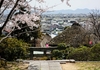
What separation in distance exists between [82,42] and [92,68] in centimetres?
1690

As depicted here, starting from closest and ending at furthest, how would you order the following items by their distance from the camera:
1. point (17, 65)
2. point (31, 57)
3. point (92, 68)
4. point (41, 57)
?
point (92, 68) < point (17, 65) < point (31, 57) < point (41, 57)

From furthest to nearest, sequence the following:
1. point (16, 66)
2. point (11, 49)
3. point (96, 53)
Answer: point (96, 53)
point (11, 49)
point (16, 66)

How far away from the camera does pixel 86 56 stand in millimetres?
11852

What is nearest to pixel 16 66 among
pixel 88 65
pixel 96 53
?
pixel 88 65

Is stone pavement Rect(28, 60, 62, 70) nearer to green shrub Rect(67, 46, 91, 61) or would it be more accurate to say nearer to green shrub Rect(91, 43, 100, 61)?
green shrub Rect(67, 46, 91, 61)

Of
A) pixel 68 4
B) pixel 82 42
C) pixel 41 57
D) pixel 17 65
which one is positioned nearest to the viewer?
pixel 68 4

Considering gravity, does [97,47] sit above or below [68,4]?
below

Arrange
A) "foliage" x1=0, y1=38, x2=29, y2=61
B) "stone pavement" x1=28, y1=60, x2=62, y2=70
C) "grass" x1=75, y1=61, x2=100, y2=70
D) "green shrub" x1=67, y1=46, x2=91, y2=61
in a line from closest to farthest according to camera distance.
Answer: "stone pavement" x1=28, y1=60, x2=62, y2=70 < "grass" x1=75, y1=61, x2=100, y2=70 < "foliage" x1=0, y1=38, x2=29, y2=61 < "green shrub" x1=67, y1=46, x2=91, y2=61

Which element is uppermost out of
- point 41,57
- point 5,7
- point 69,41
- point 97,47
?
point 5,7

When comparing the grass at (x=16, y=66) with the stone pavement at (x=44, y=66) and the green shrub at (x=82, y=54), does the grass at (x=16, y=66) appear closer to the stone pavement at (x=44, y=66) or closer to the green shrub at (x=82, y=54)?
the stone pavement at (x=44, y=66)

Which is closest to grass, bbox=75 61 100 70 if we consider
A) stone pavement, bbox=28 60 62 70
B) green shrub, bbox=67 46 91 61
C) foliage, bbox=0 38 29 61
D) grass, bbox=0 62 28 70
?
stone pavement, bbox=28 60 62 70

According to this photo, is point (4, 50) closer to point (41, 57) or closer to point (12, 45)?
point (12, 45)

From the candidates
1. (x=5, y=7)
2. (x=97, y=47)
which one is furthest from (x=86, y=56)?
(x=5, y=7)

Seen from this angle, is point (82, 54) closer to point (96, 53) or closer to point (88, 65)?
point (96, 53)
